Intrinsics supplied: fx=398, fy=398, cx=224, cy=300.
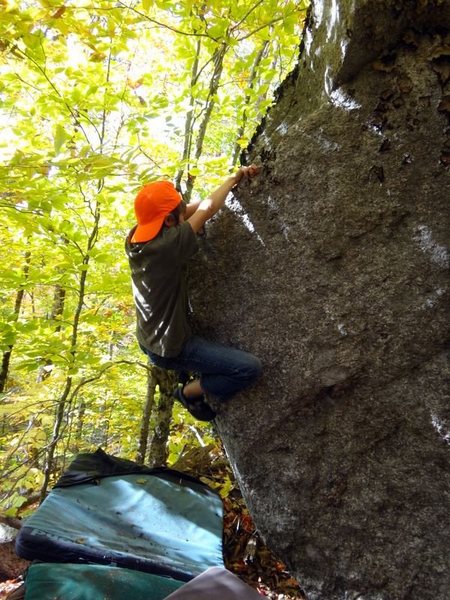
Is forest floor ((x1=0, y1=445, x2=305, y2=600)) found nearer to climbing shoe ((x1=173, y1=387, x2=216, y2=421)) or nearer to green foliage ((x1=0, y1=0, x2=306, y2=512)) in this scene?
green foliage ((x1=0, y1=0, x2=306, y2=512))

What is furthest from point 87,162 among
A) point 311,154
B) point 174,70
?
point 174,70

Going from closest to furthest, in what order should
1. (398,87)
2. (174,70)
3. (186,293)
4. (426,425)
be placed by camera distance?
(426,425)
(398,87)
(186,293)
(174,70)

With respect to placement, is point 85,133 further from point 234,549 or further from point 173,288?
point 234,549

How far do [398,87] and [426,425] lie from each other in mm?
2310

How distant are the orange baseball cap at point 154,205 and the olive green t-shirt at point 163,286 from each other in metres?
0.06

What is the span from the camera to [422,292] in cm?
265

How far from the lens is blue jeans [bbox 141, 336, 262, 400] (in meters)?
2.93

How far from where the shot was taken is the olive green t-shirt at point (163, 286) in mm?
2770

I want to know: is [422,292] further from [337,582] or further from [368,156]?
[337,582]

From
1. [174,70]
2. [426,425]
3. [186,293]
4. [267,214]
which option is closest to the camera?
[426,425]

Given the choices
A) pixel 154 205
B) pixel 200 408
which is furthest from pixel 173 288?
pixel 200 408

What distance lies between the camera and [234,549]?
378 centimetres

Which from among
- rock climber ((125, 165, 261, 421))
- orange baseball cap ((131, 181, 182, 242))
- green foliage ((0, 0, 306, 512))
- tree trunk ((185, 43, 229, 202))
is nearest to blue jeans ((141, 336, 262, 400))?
rock climber ((125, 165, 261, 421))

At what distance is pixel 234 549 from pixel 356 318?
259 centimetres
